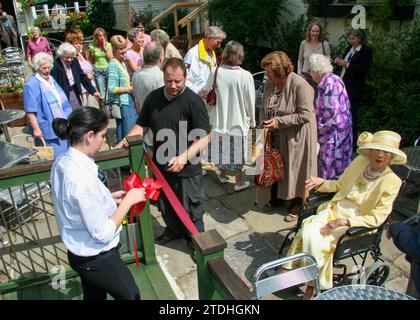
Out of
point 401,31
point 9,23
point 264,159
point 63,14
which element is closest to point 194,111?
point 264,159

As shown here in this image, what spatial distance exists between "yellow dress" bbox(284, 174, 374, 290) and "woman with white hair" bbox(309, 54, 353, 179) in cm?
115

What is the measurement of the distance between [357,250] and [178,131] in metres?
1.80

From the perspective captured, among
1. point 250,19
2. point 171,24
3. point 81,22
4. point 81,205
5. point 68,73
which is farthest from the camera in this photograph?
point 81,22

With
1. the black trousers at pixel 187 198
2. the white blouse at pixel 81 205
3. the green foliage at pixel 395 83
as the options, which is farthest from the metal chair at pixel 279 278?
the green foliage at pixel 395 83

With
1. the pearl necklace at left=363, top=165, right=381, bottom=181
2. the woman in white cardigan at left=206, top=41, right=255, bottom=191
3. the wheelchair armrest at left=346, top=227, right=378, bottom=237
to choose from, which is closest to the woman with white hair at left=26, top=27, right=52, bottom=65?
the woman in white cardigan at left=206, top=41, right=255, bottom=191

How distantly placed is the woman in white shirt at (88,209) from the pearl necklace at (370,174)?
6.25ft

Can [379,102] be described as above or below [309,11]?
below

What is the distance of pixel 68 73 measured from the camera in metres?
5.43

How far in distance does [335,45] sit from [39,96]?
5627mm

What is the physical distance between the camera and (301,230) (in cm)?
326

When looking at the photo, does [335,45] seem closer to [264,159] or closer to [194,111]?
[264,159]

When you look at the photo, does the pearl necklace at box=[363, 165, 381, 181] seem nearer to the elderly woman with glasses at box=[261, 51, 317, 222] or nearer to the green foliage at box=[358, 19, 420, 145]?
the elderly woman with glasses at box=[261, 51, 317, 222]

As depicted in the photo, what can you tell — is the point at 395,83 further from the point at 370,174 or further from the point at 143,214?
the point at 143,214

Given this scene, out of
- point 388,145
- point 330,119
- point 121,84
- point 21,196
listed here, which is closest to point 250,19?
point 121,84
